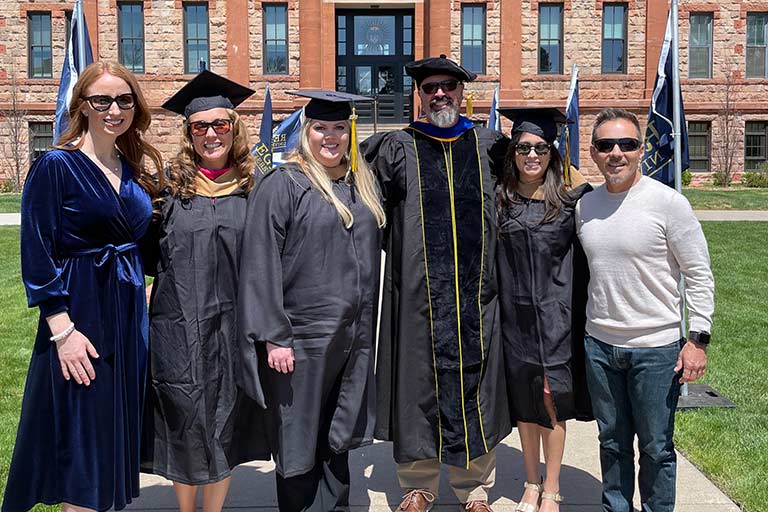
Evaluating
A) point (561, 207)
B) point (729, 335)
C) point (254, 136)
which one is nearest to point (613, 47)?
point (254, 136)

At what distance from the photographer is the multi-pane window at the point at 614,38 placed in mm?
25328

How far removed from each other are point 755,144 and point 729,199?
8141mm

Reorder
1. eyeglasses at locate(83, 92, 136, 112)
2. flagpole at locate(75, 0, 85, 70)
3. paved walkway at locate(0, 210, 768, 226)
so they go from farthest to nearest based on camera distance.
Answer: paved walkway at locate(0, 210, 768, 226) < flagpole at locate(75, 0, 85, 70) < eyeglasses at locate(83, 92, 136, 112)

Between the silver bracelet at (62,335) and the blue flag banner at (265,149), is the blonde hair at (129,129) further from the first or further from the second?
the blue flag banner at (265,149)

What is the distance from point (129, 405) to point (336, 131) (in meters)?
1.53

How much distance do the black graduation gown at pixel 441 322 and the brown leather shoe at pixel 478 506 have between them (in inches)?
10.2

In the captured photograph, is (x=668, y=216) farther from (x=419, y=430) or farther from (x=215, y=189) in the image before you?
(x=215, y=189)

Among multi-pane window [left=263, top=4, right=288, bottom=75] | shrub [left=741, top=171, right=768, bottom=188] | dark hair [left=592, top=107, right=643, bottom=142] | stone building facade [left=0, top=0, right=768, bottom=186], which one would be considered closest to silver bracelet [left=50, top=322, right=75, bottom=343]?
dark hair [left=592, top=107, right=643, bottom=142]

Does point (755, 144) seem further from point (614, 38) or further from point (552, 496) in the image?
point (552, 496)

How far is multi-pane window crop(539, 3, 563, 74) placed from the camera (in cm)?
2520

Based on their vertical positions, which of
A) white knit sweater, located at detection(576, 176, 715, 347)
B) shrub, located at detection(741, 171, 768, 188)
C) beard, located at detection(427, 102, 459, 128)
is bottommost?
white knit sweater, located at detection(576, 176, 715, 347)

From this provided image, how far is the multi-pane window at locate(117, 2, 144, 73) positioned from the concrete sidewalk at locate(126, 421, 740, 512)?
2342 cm

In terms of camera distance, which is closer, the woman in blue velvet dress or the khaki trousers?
the woman in blue velvet dress

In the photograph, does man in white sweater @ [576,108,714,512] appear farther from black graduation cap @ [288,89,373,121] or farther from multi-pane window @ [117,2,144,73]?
multi-pane window @ [117,2,144,73]
